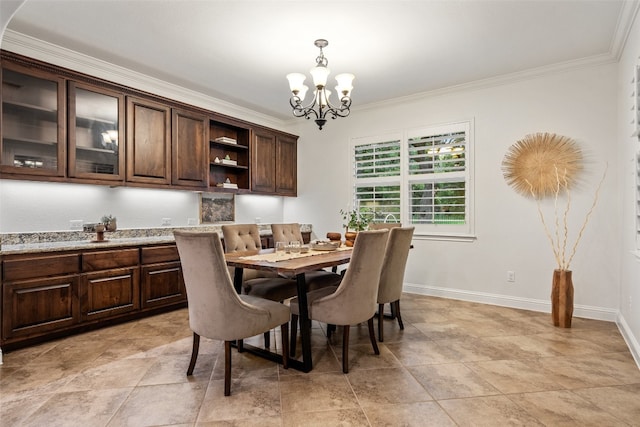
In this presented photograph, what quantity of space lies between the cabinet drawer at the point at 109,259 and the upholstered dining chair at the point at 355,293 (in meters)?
1.97

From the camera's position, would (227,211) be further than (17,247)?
Yes

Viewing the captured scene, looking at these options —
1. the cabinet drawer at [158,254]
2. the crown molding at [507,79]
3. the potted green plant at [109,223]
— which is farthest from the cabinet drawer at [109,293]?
the crown molding at [507,79]

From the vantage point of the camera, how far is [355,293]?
2.49 m

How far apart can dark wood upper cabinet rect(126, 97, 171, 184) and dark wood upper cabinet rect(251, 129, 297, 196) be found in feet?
4.56

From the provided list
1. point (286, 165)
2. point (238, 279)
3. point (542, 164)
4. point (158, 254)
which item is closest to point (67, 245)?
point (158, 254)

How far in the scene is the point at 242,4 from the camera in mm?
2676

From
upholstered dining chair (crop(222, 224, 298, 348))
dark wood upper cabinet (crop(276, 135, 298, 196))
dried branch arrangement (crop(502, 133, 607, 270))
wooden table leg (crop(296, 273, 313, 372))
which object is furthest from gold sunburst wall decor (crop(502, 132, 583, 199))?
dark wood upper cabinet (crop(276, 135, 298, 196))

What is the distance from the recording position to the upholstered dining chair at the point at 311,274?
3402 mm

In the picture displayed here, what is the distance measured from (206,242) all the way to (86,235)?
2345 millimetres

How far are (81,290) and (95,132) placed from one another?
5.06 ft

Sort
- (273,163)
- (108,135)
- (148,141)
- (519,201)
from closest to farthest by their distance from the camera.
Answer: (108,135) < (148,141) < (519,201) < (273,163)

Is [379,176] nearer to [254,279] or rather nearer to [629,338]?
[254,279]

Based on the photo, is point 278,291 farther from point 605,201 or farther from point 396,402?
point 605,201

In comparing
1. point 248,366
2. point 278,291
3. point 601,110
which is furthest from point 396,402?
point 601,110
